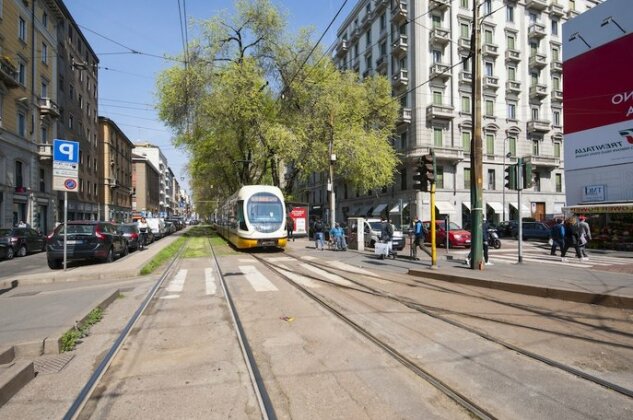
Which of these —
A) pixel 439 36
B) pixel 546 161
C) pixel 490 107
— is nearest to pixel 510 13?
pixel 490 107

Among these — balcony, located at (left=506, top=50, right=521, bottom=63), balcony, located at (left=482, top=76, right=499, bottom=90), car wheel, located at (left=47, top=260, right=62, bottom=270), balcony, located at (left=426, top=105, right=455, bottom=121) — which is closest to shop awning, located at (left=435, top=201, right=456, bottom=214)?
balcony, located at (left=426, top=105, right=455, bottom=121)

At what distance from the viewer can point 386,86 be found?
125ft

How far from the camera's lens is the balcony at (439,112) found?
38.4 m

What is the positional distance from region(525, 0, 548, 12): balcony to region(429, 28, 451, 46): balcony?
1077cm

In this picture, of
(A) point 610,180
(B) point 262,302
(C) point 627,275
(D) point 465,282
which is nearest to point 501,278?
(D) point 465,282

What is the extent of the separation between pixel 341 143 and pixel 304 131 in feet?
8.64

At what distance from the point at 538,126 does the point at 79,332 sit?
153ft

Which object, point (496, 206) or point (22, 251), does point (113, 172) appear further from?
point (496, 206)

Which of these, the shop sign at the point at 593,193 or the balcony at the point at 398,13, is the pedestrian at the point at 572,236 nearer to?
the shop sign at the point at 593,193

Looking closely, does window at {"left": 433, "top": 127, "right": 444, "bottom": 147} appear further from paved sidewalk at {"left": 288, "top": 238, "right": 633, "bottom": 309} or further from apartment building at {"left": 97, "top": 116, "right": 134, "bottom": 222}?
apartment building at {"left": 97, "top": 116, "right": 134, "bottom": 222}

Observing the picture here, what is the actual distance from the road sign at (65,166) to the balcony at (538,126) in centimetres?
4311

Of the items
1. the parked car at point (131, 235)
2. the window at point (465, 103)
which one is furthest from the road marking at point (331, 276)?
the window at point (465, 103)

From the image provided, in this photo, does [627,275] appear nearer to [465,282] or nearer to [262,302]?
[465,282]

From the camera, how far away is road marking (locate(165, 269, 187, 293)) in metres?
9.95
